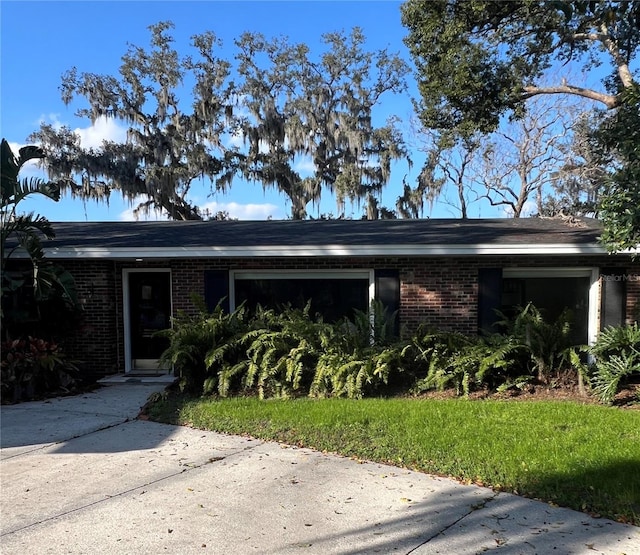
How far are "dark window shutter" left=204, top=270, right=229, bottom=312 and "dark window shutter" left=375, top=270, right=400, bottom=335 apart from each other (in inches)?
111

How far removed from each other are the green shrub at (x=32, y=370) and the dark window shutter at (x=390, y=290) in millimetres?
5448

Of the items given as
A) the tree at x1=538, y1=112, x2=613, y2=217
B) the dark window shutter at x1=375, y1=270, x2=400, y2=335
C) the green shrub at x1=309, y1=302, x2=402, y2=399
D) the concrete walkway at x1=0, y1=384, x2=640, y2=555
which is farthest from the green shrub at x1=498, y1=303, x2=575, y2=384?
the tree at x1=538, y1=112, x2=613, y2=217

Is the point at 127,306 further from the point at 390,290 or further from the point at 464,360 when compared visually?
the point at 464,360

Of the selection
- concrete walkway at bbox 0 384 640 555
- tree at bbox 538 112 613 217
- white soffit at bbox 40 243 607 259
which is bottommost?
concrete walkway at bbox 0 384 640 555

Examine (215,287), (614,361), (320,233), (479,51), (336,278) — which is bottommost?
(614,361)

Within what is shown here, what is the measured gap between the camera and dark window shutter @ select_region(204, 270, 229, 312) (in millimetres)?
10008

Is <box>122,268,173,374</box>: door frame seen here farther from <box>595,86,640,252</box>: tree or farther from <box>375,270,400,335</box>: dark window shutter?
<box>595,86,640,252</box>: tree

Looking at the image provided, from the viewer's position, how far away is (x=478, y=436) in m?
5.57

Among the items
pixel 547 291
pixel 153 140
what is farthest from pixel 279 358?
pixel 153 140

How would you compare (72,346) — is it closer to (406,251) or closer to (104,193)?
(406,251)

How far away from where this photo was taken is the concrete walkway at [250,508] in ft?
11.7

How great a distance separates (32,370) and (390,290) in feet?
20.1

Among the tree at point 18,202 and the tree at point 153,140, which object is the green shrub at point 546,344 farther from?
the tree at point 153,140

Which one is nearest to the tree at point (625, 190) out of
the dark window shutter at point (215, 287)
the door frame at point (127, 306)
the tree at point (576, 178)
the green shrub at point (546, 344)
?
the green shrub at point (546, 344)
